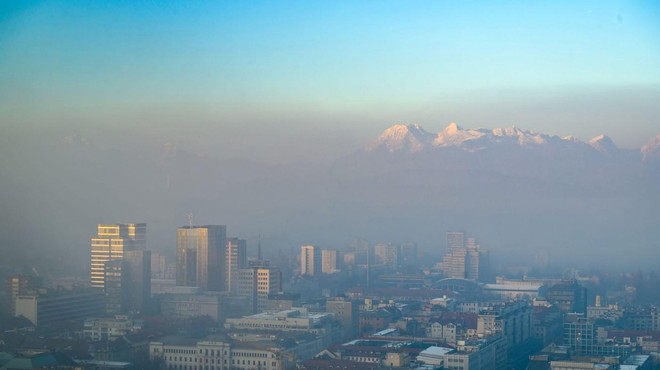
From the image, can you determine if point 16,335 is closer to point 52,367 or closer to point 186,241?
point 52,367

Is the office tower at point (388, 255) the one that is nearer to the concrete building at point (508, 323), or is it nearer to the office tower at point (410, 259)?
the office tower at point (410, 259)

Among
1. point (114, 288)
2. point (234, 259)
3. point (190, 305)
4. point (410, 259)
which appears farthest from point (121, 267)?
point (410, 259)

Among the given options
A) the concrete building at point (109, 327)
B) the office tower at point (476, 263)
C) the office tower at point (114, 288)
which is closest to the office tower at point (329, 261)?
the office tower at point (476, 263)

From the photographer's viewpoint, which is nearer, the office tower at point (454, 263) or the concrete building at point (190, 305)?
the concrete building at point (190, 305)

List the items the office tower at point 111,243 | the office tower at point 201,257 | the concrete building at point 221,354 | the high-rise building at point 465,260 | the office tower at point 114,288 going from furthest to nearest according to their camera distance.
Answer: the high-rise building at point 465,260, the office tower at point 201,257, the office tower at point 111,243, the office tower at point 114,288, the concrete building at point 221,354

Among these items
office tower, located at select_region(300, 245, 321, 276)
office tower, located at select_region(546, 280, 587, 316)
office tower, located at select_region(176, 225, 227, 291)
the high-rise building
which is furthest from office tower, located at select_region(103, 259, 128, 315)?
the high-rise building

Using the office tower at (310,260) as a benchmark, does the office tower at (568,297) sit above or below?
below

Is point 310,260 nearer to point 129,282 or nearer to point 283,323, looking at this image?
point 129,282

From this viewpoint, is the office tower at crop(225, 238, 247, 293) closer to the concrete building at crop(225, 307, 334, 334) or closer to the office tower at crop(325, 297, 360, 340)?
the office tower at crop(325, 297, 360, 340)
